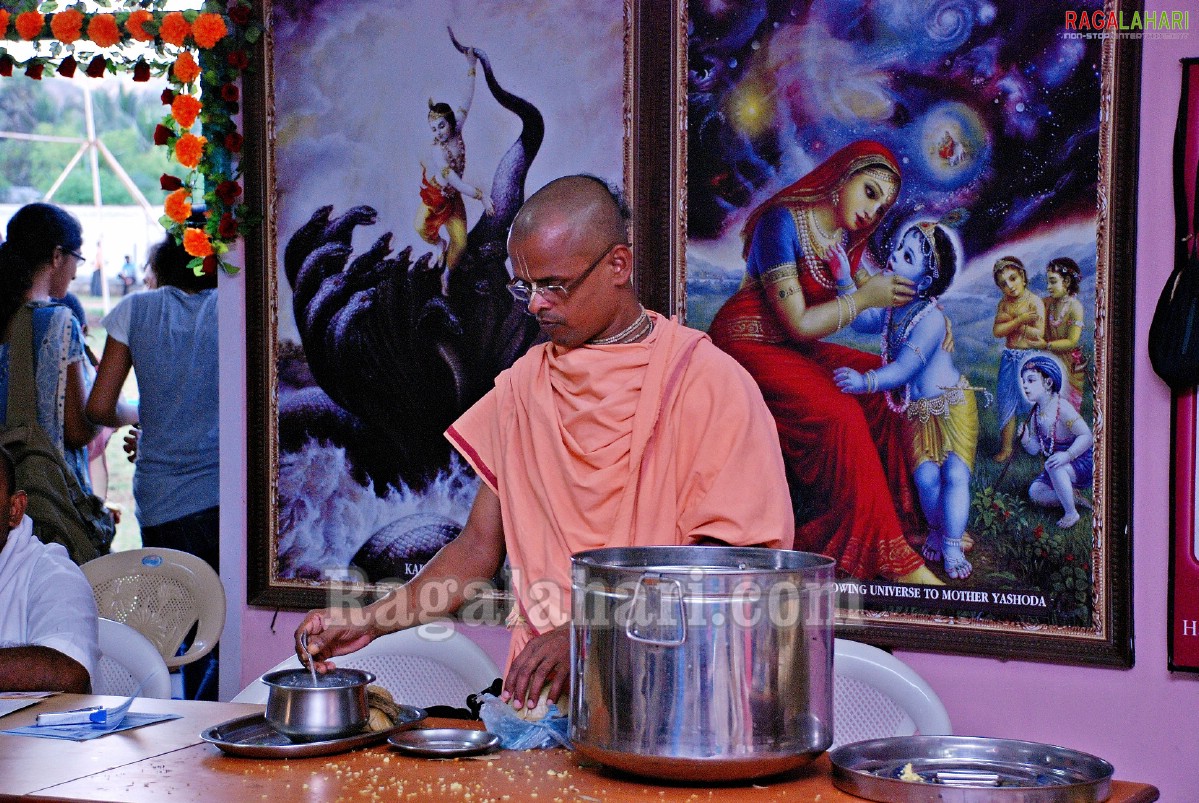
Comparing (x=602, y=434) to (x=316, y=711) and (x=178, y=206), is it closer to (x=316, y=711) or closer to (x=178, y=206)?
(x=316, y=711)

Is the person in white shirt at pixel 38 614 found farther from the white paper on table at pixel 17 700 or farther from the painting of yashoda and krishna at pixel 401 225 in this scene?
the painting of yashoda and krishna at pixel 401 225

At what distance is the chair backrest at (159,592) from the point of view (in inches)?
155

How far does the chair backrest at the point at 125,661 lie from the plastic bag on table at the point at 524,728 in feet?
4.04

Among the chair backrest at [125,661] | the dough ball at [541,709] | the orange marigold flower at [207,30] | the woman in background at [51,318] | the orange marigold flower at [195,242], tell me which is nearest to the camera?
the dough ball at [541,709]

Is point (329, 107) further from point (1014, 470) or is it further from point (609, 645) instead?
point (609, 645)

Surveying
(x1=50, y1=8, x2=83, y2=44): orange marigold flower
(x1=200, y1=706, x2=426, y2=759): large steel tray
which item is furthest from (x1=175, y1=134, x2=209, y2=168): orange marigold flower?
(x1=200, y1=706, x2=426, y2=759): large steel tray

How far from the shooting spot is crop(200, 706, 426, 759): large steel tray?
219 centimetres

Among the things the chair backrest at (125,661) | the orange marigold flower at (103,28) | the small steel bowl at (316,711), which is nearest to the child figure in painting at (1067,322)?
the small steel bowl at (316,711)

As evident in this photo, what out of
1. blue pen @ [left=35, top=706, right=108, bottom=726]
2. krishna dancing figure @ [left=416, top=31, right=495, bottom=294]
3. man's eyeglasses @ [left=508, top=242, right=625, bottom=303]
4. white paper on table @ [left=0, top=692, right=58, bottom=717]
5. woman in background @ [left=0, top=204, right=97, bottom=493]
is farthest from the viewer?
woman in background @ [left=0, top=204, right=97, bottom=493]

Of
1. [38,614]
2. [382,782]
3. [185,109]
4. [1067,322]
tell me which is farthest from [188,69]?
[382,782]

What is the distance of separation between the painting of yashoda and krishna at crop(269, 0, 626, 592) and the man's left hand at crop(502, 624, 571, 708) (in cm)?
175

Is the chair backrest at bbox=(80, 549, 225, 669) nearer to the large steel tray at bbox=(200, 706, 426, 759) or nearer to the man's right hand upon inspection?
the man's right hand

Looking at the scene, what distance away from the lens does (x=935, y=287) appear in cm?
351

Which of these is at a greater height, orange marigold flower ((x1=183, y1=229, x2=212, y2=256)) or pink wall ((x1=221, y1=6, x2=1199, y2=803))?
orange marigold flower ((x1=183, y1=229, x2=212, y2=256))
